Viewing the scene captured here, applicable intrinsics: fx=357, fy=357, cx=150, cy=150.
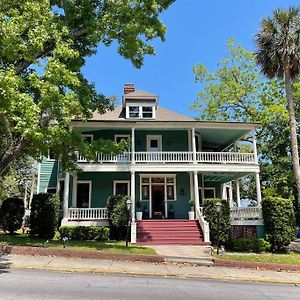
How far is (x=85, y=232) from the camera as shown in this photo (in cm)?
1981

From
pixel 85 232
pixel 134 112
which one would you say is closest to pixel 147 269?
pixel 85 232

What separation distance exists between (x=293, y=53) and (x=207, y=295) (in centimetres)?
1701

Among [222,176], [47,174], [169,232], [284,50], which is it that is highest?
[284,50]

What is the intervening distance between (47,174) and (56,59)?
13.7 m

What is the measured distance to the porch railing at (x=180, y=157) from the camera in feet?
73.2

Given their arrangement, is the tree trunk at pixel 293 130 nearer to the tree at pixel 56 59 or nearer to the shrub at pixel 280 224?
the shrub at pixel 280 224

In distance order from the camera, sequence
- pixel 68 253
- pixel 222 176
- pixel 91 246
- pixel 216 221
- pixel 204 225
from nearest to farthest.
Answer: pixel 68 253 < pixel 91 246 < pixel 216 221 < pixel 204 225 < pixel 222 176

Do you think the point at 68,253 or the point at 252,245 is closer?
the point at 68,253

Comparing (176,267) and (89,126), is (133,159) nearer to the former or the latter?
(89,126)

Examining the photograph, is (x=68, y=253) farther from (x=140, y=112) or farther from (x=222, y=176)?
(x=222, y=176)

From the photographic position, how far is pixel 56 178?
83.6ft

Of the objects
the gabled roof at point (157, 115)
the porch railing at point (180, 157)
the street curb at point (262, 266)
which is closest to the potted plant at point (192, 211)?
the porch railing at point (180, 157)

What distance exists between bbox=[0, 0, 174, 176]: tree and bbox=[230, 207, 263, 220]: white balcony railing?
30.6ft

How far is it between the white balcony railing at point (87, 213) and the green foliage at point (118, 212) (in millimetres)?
1321
